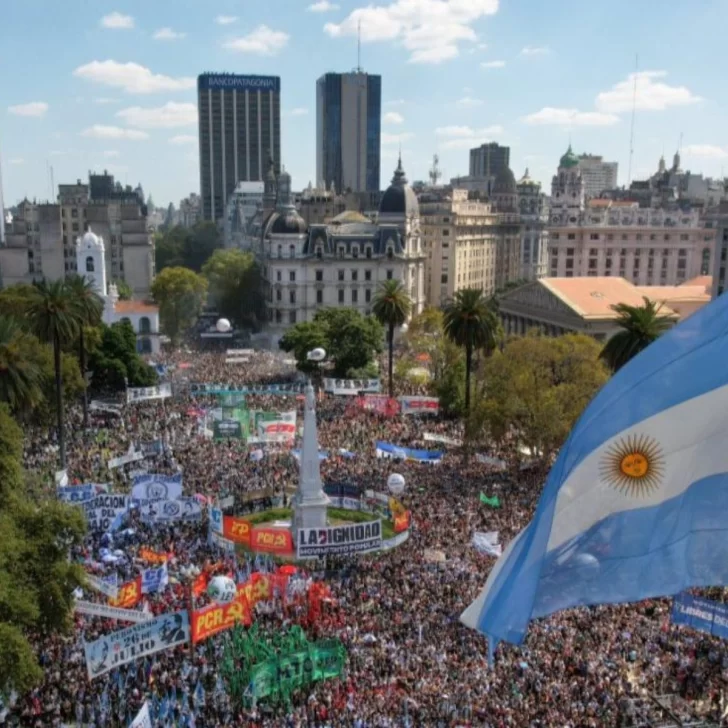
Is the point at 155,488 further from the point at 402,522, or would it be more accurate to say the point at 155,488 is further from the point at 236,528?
the point at 402,522

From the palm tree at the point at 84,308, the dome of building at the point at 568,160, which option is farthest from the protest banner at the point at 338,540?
the dome of building at the point at 568,160

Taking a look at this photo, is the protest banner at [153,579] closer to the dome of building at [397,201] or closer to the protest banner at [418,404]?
the protest banner at [418,404]

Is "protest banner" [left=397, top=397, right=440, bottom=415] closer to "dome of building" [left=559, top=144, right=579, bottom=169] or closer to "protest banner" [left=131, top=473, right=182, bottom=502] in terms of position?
"protest banner" [left=131, top=473, right=182, bottom=502]

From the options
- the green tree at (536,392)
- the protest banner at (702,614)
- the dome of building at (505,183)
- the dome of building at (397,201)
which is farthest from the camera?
the dome of building at (505,183)

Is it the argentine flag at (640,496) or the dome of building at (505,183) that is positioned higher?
the dome of building at (505,183)

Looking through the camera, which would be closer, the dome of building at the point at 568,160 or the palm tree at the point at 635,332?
the palm tree at the point at 635,332
